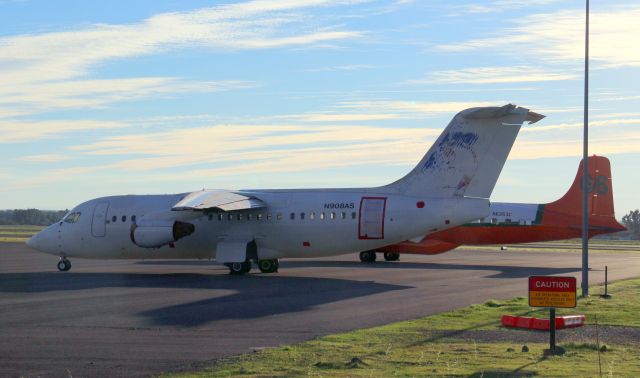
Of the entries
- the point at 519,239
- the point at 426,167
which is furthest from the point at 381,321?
the point at 519,239

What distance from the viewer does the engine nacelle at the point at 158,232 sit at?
1462 inches

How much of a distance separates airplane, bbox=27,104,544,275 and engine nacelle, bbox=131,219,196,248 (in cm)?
4

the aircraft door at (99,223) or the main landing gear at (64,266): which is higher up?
the aircraft door at (99,223)

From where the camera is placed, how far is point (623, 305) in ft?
82.3

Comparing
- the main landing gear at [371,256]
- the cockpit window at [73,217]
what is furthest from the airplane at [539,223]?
the cockpit window at [73,217]

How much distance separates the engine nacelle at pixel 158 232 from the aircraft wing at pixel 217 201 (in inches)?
57.8

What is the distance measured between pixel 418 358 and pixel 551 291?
2.92 m

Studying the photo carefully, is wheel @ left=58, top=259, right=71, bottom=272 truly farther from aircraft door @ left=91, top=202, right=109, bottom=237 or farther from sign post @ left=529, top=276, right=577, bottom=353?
sign post @ left=529, top=276, right=577, bottom=353

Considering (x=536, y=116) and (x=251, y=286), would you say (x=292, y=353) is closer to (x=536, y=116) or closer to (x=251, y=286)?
(x=251, y=286)

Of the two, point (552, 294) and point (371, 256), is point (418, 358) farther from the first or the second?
point (371, 256)

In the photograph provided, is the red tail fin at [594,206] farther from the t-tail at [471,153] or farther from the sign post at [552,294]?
the sign post at [552,294]

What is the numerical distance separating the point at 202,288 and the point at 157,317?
30.9 ft

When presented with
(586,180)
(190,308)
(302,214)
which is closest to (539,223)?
(302,214)

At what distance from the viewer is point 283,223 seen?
123 feet
